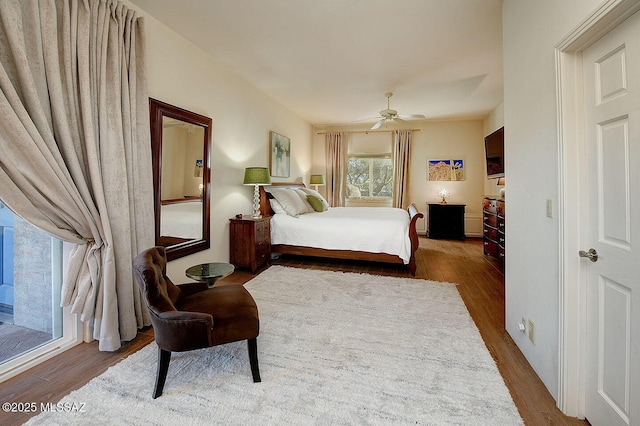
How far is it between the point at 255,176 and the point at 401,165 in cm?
409

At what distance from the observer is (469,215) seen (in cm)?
650

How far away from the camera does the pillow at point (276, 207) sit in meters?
4.46

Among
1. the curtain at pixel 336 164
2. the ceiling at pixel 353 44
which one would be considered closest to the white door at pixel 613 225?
the ceiling at pixel 353 44

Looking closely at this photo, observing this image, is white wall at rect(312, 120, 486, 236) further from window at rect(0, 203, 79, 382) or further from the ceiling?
window at rect(0, 203, 79, 382)

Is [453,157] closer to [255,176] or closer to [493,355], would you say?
[255,176]

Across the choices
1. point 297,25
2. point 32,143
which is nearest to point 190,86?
Result: point 297,25

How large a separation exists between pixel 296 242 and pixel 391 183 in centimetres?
366

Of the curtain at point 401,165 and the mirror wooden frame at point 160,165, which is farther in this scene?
the curtain at point 401,165

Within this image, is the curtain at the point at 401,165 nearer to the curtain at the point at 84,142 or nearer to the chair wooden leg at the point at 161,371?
the curtain at the point at 84,142

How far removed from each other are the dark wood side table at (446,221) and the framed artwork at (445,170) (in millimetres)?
772

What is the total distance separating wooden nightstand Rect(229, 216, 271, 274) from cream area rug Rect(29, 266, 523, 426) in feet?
4.30

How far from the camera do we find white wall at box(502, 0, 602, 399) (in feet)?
4.91

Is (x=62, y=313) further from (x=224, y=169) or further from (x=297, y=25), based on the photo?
(x=297, y=25)

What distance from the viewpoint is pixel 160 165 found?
2699mm
